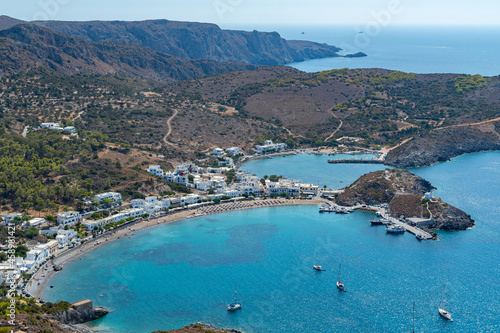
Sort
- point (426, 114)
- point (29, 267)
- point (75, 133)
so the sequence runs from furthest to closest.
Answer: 1. point (426, 114)
2. point (75, 133)
3. point (29, 267)

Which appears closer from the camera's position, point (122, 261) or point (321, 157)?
point (122, 261)

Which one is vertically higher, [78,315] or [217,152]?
[217,152]

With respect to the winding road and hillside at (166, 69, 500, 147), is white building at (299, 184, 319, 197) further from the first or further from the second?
hillside at (166, 69, 500, 147)

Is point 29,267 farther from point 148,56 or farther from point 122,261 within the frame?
point 148,56

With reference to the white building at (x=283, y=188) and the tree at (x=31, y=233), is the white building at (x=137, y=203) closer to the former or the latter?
the tree at (x=31, y=233)

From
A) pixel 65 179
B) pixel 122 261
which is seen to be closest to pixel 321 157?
pixel 65 179

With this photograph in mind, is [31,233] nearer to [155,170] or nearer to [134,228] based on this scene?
[134,228]

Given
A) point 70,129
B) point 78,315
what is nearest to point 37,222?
point 78,315

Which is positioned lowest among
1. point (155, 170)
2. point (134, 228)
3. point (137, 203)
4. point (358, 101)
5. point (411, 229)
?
point (134, 228)
